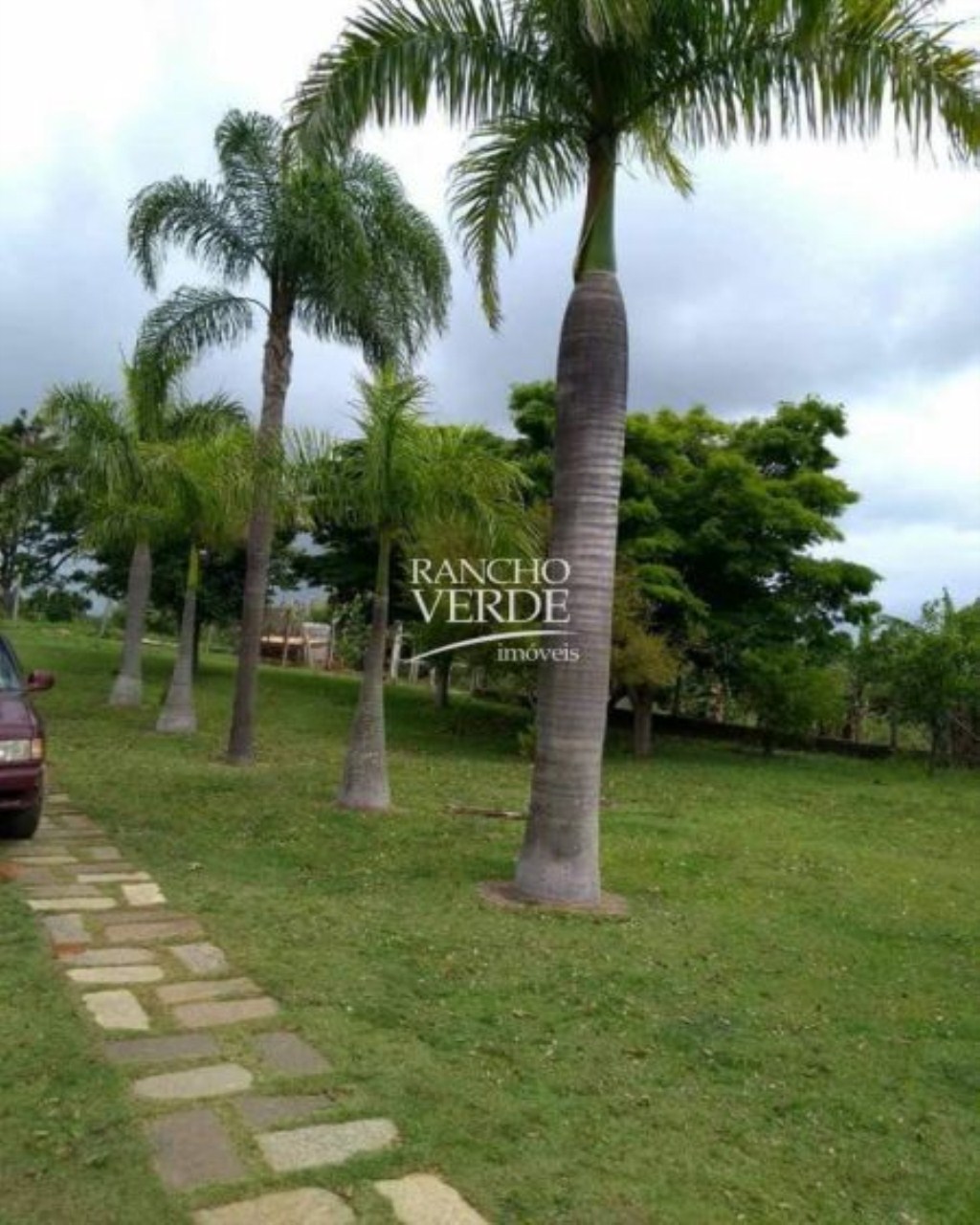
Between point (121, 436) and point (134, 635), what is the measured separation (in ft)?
14.2

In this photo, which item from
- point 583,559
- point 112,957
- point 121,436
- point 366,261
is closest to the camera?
point 112,957

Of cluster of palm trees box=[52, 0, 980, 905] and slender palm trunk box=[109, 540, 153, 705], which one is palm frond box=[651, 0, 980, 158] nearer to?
cluster of palm trees box=[52, 0, 980, 905]

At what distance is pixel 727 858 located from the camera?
8680 mm

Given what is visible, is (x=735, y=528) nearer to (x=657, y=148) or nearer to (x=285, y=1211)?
(x=657, y=148)

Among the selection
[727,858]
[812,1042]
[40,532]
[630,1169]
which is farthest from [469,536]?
[40,532]

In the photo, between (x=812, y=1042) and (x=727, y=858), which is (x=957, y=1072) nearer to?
(x=812, y=1042)

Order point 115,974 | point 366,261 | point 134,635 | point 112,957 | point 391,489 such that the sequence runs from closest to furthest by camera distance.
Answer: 1. point 115,974
2. point 112,957
3. point 391,489
4. point 366,261
5. point 134,635

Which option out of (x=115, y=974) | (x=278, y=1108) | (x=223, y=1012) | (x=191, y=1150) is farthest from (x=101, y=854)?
(x=191, y=1150)

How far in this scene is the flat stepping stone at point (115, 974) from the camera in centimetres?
464

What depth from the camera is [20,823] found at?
724cm

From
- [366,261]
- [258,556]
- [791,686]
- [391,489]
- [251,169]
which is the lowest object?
[791,686]

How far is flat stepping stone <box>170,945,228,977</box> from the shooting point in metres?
4.86

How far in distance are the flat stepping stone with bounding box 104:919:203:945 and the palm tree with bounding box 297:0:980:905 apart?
2154mm

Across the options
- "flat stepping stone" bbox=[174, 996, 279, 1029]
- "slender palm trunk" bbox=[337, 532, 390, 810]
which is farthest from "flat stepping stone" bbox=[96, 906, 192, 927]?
"slender palm trunk" bbox=[337, 532, 390, 810]
